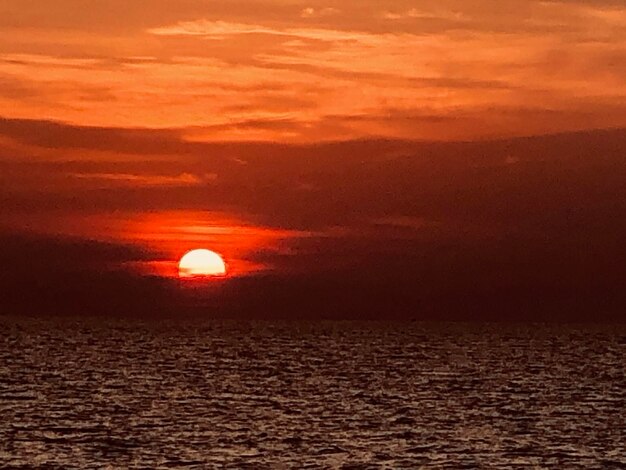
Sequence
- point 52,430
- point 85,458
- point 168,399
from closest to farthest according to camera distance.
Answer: point 85,458, point 52,430, point 168,399

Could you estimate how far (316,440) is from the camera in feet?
230

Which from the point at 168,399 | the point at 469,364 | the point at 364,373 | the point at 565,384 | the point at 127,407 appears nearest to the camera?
the point at 127,407

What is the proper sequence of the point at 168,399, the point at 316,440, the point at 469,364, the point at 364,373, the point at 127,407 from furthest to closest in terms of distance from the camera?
the point at 469,364, the point at 364,373, the point at 168,399, the point at 127,407, the point at 316,440

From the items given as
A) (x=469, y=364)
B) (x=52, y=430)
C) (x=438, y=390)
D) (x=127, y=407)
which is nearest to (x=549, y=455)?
(x=52, y=430)

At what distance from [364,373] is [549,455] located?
253 feet

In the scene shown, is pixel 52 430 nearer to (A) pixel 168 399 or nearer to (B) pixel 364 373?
(A) pixel 168 399

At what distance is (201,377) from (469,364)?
166ft

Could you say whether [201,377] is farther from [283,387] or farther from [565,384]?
[565,384]

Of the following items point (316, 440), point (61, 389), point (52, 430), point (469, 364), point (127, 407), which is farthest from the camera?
point (469, 364)

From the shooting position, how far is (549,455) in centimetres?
6606

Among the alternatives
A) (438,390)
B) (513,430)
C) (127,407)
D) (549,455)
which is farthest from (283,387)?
(549,455)

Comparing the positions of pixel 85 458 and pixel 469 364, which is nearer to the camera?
A: pixel 85 458

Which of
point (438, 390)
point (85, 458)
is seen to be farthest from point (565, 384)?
point (85, 458)

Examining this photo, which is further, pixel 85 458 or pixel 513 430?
pixel 513 430
